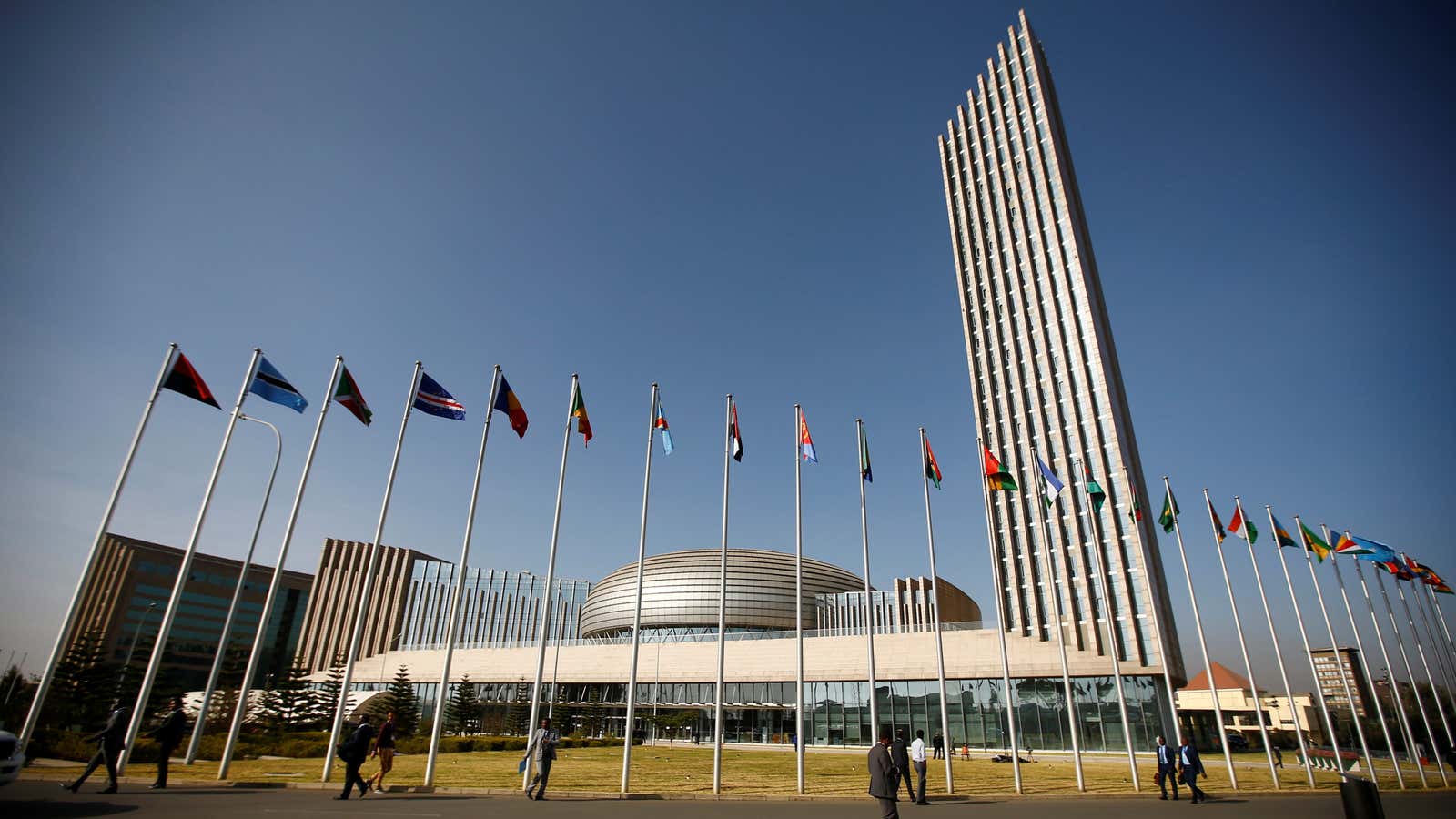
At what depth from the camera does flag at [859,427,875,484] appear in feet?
82.6

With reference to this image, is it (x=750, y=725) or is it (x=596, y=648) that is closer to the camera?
(x=750, y=725)

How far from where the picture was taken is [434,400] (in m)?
22.8

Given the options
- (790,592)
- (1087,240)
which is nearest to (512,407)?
(1087,240)

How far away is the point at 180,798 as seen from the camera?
46.8 feet

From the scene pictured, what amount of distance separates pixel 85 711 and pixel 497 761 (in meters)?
39.0

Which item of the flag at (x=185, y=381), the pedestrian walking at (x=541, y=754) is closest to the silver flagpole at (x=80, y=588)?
the flag at (x=185, y=381)

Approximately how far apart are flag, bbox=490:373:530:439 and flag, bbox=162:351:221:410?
8.22 meters

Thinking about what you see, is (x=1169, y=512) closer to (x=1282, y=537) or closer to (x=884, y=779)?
(x=1282, y=537)

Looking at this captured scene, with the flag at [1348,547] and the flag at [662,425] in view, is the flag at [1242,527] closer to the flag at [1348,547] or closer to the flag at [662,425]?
the flag at [1348,547]

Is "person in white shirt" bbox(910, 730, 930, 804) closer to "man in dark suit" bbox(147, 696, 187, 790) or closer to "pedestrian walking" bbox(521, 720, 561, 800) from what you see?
"pedestrian walking" bbox(521, 720, 561, 800)

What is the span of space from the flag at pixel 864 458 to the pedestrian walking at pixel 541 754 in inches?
529

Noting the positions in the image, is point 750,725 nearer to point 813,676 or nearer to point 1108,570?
point 813,676

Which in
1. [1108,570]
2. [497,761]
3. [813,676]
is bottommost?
[497,761]

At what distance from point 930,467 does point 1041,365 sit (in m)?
32.2
